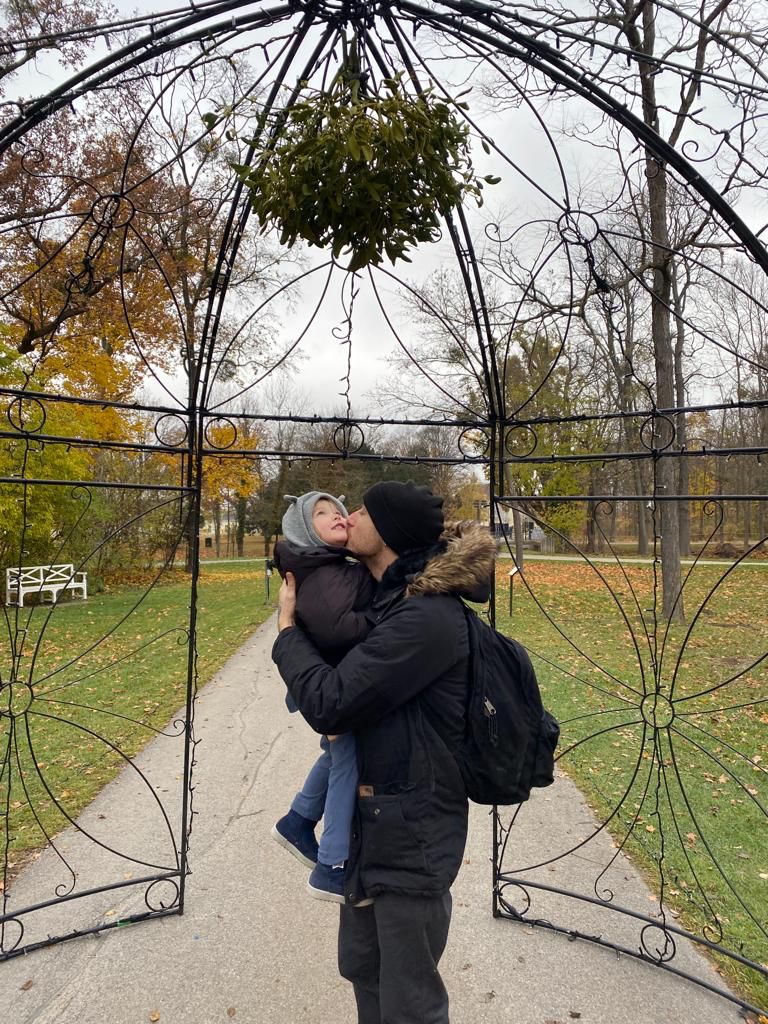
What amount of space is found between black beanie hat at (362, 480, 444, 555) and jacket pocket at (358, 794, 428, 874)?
27.6 inches

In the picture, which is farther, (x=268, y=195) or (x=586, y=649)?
(x=586, y=649)

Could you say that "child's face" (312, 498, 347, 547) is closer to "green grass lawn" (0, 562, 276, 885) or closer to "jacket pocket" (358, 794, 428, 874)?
"jacket pocket" (358, 794, 428, 874)

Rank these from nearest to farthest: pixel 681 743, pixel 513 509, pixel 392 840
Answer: pixel 392 840 → pixel 513 509 → pixel 681 743

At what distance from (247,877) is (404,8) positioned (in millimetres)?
3936

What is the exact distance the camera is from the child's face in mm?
1863

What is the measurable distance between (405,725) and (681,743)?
15.7 ft

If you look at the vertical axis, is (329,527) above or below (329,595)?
above

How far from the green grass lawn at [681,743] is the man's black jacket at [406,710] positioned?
102cm

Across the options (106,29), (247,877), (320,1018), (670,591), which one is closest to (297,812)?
(320,1018)

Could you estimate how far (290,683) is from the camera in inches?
67.0

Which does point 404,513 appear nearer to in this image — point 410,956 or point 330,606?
point 330,606

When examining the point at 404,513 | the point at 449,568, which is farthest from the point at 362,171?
the point at 449,568

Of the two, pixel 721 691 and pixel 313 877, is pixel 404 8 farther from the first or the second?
pixel 721 691

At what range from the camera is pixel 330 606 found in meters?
1.75
